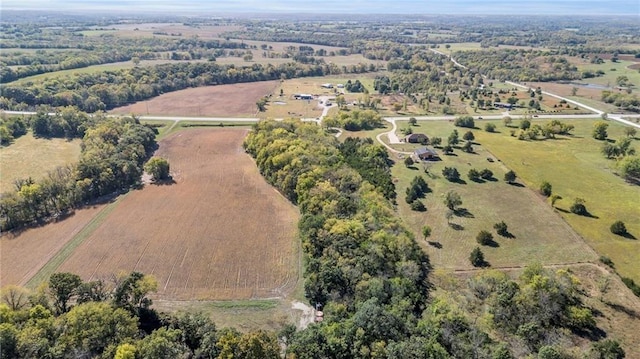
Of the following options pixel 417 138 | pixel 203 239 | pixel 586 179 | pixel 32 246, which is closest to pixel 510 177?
pixel 586 179

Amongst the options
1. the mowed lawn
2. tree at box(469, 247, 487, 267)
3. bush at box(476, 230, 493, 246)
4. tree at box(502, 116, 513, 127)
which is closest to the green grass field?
the mowed lawn

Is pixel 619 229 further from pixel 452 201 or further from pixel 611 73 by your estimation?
pixel 611 73

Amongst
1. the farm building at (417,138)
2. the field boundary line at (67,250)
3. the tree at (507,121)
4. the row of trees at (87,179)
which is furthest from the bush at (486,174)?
the field boundary line at (67,250)

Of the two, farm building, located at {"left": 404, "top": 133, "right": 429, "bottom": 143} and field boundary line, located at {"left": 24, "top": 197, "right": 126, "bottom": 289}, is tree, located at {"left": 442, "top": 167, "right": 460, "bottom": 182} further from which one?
field boundary line, located at {"left": 24, "top": 197, "right": 126, "bottom": 289}

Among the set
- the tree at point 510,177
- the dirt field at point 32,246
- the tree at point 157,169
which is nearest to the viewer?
the dirt field at point 32,246

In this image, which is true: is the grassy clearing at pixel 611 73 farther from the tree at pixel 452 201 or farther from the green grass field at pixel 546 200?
the tree at pixel 452 201

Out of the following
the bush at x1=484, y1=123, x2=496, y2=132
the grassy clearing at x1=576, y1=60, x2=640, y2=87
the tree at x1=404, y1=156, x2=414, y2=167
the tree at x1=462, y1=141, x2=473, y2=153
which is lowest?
the tree at x1=404, y1=156, x2=414, y2=167
